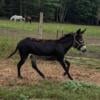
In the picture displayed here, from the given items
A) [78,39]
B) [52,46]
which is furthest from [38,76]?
[78,39]

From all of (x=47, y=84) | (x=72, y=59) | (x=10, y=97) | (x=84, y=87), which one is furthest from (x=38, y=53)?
(x=72, y=59)

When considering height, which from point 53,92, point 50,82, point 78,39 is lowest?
point 50,82

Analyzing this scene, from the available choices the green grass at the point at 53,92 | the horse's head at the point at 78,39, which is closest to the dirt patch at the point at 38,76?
the green grass at the point at 53,92

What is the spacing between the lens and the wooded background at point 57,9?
74.4 meters

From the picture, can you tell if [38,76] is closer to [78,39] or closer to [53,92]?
[78,39]

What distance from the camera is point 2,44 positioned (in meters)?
17.9

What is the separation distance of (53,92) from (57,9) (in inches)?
2820

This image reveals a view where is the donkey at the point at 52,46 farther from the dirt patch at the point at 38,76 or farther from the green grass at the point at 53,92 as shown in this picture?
the green grass at the point at 53,92

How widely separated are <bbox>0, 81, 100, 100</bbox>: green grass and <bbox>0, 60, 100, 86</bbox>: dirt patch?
86 cm

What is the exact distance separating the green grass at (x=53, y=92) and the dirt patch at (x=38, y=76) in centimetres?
86

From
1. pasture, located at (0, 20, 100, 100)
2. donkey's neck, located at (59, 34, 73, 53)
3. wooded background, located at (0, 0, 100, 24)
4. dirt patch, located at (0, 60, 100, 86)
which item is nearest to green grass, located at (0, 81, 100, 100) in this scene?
pasture, located at (0, 20, 100, 100)

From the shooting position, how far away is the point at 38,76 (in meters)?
12.8

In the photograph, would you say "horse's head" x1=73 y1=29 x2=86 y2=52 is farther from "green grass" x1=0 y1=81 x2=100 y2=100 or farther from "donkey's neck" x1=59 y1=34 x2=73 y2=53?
"green grass" x1=0 y1=81 x2=100 y2=100

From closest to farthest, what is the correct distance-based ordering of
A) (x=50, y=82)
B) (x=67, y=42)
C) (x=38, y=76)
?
(x=50, y=82) → (x=67, y=42) → (x=38, y=76)
